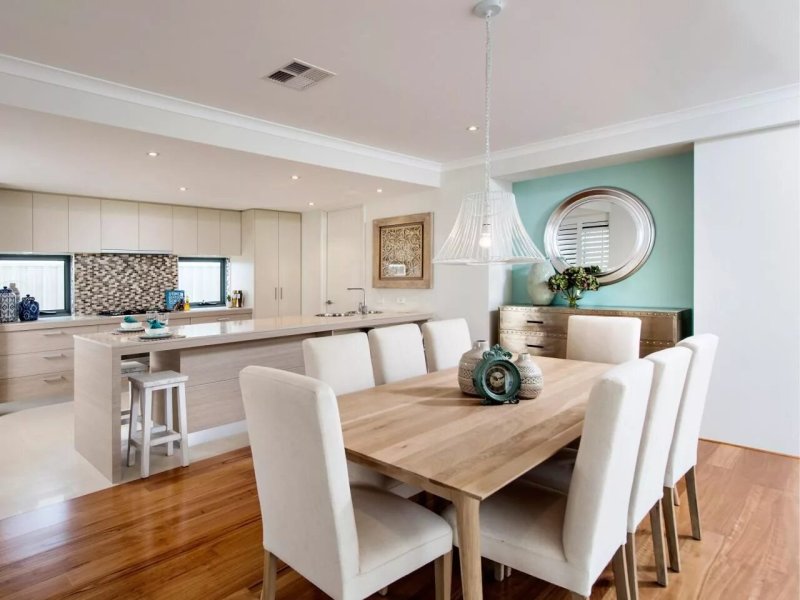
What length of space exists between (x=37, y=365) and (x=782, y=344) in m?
6.19

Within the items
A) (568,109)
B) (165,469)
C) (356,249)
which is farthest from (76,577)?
(356,249)

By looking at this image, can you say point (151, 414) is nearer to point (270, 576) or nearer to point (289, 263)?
point (270, 576)

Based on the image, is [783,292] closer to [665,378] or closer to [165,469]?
[665,378]

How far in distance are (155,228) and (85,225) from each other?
2.38ft

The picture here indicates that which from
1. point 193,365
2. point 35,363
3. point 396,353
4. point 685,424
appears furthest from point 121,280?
point 685,424

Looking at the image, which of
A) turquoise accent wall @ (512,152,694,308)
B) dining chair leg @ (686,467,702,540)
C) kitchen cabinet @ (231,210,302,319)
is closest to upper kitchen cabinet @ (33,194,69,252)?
kitchen cabinet @ (231,210,302,319)

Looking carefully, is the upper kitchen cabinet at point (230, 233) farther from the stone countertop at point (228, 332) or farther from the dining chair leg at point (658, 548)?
the dining chair leg at point (658, 548)

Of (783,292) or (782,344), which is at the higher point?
(783,292)

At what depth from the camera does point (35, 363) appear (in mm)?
4625

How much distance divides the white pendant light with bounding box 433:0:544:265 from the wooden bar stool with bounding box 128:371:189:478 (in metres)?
1.98

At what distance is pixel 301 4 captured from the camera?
82.9 inches

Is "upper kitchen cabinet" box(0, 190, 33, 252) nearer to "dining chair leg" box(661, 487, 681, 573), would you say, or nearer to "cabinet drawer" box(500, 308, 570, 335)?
"cabinet drawer" box(500, 308, 570, 335)

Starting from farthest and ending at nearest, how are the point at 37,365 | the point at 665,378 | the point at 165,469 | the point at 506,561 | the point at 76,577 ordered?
the point at 37,365
the point at 165,469
the point at 76,577
the point at 665,378
the point at 506,561

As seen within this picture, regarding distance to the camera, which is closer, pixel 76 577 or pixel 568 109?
pixel 76 577
